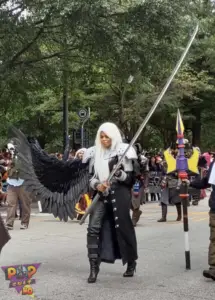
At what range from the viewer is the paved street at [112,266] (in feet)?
17.8

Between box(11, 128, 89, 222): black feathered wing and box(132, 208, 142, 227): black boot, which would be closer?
box(11, 128, 89, 222): black feathered wing

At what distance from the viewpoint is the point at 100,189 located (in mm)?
5680

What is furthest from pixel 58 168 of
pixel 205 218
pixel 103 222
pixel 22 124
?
pixel 22 124

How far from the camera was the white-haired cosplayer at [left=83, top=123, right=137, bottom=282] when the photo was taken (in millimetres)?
5914

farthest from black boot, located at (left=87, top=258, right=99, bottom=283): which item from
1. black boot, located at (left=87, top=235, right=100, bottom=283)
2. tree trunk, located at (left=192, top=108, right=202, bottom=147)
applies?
tree trunk, located at (left=192, top=108, right=202, bottom=147)

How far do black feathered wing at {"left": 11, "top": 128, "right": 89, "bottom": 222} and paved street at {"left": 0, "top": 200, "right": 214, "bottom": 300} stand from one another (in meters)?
0.82

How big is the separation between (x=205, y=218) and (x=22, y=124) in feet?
65.0

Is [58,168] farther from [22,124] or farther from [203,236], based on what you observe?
[22,124]

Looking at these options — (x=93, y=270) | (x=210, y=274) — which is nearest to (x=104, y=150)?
(x=93, y=270)

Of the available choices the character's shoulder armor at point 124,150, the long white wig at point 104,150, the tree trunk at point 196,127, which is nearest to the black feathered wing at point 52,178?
the long white wig at point 104,150

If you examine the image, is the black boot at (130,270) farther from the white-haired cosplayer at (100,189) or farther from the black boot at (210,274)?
the black boot at (210,274)

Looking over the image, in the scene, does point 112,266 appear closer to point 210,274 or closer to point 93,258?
point 93,258

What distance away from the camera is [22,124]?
3042 cm

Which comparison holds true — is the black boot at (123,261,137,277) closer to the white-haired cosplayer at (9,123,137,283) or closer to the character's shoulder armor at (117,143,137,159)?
the white-haired cosplayer at (9,123,137,283)
